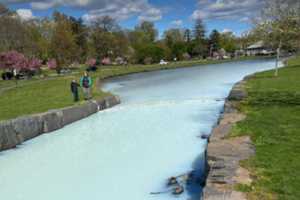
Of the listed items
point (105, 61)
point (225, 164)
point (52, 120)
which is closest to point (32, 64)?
point (105, 61)

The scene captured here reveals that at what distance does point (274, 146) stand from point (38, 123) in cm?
755

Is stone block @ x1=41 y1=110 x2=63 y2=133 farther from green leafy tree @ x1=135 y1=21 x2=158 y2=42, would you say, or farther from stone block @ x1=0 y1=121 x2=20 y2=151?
green leafy tree @ x1=135 y1=21 x2=158 y2=42

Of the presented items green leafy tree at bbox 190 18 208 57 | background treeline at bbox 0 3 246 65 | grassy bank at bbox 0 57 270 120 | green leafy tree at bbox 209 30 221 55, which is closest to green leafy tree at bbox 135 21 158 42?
background treeline at bbox 0 3 246 65

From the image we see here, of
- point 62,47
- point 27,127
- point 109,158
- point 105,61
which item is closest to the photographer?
point 109,158

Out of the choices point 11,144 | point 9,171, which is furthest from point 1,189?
point 11,144

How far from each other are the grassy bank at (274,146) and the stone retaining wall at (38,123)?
6.20 meters

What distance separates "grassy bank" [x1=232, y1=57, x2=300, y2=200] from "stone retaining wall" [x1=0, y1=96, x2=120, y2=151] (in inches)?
244

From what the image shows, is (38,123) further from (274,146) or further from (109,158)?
(274,146)

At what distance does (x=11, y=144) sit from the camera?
9.73 metres

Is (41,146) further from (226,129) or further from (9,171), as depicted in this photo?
(226,129)

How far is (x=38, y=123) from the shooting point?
11055 millimetres

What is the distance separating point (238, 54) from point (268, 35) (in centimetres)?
8536

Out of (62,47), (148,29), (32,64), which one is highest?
(148,29)

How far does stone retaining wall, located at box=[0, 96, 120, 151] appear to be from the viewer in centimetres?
966
